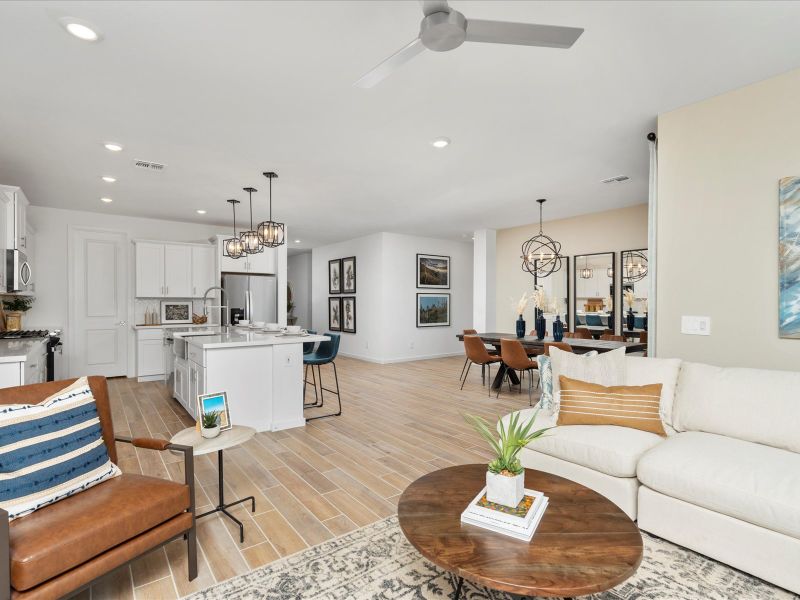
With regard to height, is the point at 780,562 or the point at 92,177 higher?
the point at 92,177

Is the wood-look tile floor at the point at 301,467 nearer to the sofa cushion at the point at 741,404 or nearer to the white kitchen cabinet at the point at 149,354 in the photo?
the white kitchen cabinet at the point at 149,354

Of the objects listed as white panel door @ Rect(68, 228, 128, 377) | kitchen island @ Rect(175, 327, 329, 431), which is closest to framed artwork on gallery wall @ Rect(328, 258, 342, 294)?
white panel door @ Rect(68, 228, 128, 377)

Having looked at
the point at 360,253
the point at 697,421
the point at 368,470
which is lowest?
the point at 368,470

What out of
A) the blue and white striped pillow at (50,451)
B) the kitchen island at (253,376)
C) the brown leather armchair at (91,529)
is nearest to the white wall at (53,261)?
the kitchen island at (253,376)

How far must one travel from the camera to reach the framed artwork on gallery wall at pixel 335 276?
976 cm

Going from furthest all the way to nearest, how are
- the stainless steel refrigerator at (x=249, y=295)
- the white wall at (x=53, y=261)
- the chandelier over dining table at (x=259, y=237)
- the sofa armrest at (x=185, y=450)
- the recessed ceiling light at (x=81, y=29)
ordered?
1. the stainless steel refrigerator at (x=249, y=295)
2. the white wall at (x=53, y=261)
3. the chandelier over dining table at (x=259, y=237)
4. the recessed ceiling light at (x=81, y=29)
5. the sofa armrest at (x=185, y=450)

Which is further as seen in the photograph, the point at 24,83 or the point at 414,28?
the point at 24,83

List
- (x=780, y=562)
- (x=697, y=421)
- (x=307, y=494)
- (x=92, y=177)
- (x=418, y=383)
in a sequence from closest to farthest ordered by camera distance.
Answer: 1. (x=780, y=562)
2. (x=697, y=421)
3. (x=307, y=494)
4. (x=92, y=177)
5. (x=418, y=383)

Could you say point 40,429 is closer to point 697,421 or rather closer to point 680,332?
point 697,421

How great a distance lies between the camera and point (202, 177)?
15.4 ft

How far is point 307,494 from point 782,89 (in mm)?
4052

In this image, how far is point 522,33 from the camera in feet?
5.24

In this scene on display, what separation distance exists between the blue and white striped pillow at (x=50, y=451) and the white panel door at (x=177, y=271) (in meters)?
5.36

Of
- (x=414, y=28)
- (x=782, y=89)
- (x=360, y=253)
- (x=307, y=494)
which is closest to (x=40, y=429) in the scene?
(x=307, y=494)
